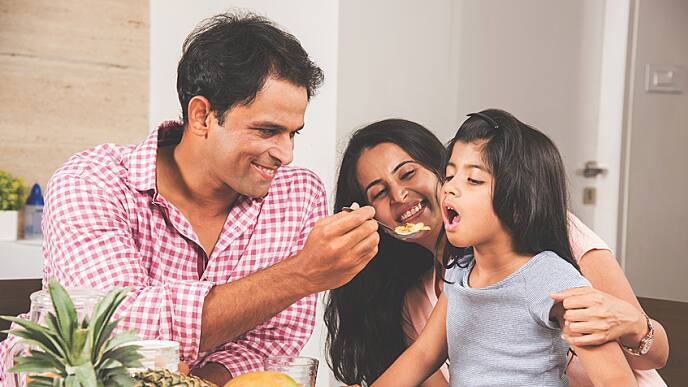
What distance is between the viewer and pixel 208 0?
128 inches

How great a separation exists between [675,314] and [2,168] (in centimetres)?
275

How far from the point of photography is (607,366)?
1227 millimetres

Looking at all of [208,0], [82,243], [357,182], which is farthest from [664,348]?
[208,0]

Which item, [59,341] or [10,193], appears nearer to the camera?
[59,341]

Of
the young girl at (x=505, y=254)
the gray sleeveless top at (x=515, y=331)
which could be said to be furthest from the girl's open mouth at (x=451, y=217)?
the gray sleeveless top at (x=515, y=331)

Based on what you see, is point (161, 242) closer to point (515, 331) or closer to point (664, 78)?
point (515, 331)

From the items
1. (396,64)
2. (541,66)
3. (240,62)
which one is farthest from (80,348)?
(541,66)

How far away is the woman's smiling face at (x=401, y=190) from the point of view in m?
1.90

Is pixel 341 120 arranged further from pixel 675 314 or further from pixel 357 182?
pixel 675 314

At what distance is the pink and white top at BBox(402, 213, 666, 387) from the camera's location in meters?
1.62

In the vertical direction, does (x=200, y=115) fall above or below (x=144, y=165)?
above

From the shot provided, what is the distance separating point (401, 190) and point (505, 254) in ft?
1.57

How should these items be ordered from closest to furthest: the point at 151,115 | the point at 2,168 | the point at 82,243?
the point at 82,243 → the point at 2,168 → the point at 151,115

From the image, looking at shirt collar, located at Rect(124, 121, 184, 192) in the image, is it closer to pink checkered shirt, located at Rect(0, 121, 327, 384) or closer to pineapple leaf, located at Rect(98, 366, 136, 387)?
pink checkered shirt, located at Rect(0, 121, 327, 384)
